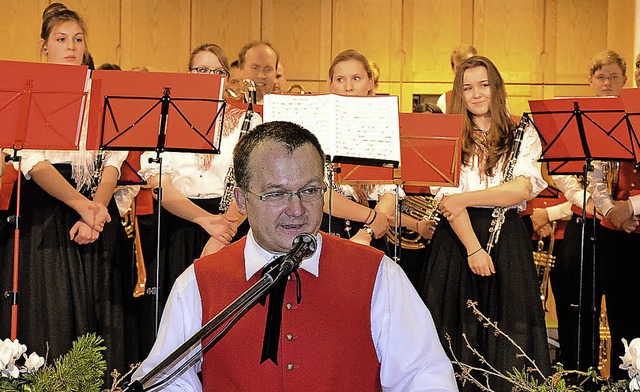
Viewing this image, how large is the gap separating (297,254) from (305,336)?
582mm

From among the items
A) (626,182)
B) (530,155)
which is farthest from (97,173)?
(626,182)

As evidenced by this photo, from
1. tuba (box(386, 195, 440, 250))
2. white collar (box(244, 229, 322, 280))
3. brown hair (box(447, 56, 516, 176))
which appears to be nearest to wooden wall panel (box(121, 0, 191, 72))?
tuba (box(386, 195, 440, 250))

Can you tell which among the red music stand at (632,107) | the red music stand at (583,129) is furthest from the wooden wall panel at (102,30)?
the red music stand at (632,107)

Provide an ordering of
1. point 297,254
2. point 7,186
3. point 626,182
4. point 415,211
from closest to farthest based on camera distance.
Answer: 1. point 297,254
2. point 7,186
3. point 626,182
4. point 415,211

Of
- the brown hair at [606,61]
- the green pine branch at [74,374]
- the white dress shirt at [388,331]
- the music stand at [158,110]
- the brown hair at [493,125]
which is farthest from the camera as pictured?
the brown hair at [606,61]

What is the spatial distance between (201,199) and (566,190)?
2033 mm

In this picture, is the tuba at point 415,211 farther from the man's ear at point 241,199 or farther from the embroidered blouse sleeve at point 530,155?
the man's ear at point 241,199

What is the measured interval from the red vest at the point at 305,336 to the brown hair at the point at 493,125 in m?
2.43

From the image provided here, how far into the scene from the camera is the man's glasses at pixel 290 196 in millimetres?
2445

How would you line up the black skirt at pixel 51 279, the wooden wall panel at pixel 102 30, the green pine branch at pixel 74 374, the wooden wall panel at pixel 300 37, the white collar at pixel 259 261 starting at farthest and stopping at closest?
the wooden wall panel at pixel 300 37 < the wooden wall panel at pixel 102 30 < the black skirt at pixel 51 279 < the white collar at pixel 259 261 < the green pine branch at pixel 74 374

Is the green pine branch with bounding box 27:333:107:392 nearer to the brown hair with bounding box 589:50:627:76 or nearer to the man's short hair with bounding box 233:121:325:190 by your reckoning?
the man's short hair with bounding box 233:121:325:190

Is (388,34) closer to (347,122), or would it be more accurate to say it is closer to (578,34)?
(578,34)

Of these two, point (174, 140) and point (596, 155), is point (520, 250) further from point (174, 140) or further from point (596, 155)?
point (174, 140)

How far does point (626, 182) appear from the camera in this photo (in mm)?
5211
